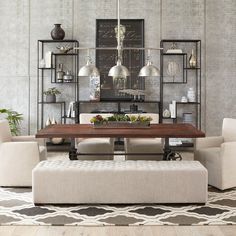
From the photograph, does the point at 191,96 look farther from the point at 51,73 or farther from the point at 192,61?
the point at 51,73

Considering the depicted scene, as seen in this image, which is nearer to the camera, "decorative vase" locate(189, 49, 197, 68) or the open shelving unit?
"decorative vase" locate(189, 49, 197, 68)

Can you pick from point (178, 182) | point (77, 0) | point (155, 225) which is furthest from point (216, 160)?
point (77, 0)

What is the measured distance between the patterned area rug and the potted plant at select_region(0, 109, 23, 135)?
10.7 ft

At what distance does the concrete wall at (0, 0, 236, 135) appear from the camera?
8.27 meters

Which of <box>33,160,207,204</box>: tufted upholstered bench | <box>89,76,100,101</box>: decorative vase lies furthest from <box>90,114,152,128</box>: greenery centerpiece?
<box>89,76,100,101</box>: decorative vase

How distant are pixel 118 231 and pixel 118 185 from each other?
0.80 meters

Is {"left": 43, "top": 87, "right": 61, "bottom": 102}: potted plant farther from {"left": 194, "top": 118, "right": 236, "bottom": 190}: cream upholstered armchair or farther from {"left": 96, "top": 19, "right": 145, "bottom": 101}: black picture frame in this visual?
{"left": 194, "top": 118, "right": 236, "bottom": 190}: cream upholstered armchair

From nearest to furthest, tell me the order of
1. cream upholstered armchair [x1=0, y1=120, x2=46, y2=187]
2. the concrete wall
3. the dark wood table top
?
the dark wood table top
cream upholstered armchair [x1=0, y1=120, x2=46, y2=187]
the concrete wall

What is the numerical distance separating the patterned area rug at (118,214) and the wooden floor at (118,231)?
0.10 metres

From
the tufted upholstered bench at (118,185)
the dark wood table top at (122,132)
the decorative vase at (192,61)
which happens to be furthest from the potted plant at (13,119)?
the tufted upholstered bench at (118,185)

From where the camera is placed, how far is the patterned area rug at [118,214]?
12.9 feet

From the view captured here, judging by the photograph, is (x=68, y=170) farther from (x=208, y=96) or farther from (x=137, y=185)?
(x=208, y=96)

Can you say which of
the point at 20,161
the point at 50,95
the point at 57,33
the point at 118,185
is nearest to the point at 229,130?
the point at 118,185

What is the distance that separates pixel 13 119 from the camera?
798 cm
